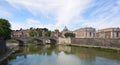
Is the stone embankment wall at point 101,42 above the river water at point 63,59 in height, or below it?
above

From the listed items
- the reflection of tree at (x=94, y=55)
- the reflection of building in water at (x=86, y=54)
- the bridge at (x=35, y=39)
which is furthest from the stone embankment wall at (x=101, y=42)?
the bridge at (x=35, y=39)

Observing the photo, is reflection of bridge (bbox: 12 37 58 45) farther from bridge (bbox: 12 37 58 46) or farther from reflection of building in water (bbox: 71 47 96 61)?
reflection of building in water (bbox: 71 47 96 61)

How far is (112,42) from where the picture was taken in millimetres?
42438

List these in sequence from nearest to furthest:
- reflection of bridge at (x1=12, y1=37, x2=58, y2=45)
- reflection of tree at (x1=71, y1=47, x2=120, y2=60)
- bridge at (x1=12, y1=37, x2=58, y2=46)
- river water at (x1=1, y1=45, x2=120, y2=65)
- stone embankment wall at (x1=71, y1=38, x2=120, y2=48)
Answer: river water at (x1=1, y1=45, x2=120, y2=65) < reflection of tree at (x1=71, y1=47, x2=120, y2=60) < stone embankment wall at (x1=71, y1=38, x2=120, y2=48) < bridge at (x1=12, y1=37, x2=58, y2=46) < reflection of bridge at (x1=12, y1=37, x2=58, y2=45)

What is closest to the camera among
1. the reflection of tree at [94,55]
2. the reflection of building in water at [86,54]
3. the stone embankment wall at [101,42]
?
the reflection of tree at [94,55]

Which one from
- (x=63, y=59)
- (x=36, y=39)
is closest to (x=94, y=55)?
(x=63, y=59)

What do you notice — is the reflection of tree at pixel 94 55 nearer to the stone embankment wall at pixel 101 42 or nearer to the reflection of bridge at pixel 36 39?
the stone embankment wall at pixel 101 42

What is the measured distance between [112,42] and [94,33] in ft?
183

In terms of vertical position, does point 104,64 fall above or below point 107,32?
below

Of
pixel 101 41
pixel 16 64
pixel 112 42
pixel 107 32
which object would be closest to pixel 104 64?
pixel 16 64

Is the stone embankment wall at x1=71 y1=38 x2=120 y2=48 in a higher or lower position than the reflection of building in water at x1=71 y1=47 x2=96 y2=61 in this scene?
higher

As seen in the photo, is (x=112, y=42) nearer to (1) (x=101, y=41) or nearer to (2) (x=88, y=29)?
(1) (x=101, y=41)

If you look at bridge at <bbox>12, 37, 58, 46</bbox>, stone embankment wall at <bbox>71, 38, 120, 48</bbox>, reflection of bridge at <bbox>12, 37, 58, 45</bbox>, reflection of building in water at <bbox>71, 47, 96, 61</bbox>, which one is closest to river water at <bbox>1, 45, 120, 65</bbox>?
reflection of building in water at <bbox>71, 47, 96, 61</bbox>

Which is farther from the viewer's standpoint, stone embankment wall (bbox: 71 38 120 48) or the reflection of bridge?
the reflection of bridge
